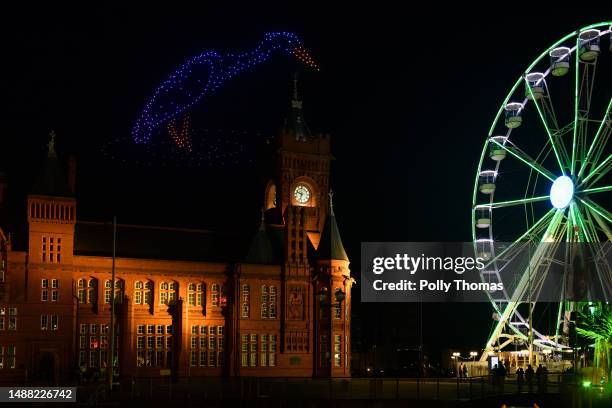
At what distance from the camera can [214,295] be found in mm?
89688

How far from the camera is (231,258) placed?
306 feet

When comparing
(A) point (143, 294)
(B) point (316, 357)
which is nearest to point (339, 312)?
(B) point (316, 357)

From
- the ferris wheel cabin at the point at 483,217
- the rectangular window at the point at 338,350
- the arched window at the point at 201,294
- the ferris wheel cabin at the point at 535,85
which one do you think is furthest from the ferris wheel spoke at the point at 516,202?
the arched window at the point at 201,294

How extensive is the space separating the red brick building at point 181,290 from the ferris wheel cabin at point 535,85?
26.2 metres

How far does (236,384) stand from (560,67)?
3016 cm

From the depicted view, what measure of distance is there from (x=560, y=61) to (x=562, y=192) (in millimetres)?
8931

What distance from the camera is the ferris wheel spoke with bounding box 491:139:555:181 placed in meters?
65.1

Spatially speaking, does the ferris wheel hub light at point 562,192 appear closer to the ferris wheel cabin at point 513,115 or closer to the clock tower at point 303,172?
the ferris wheel cabin at point 513,115

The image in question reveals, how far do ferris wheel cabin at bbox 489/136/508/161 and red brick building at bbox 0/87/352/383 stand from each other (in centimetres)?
2093

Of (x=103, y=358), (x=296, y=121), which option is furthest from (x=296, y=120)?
(x=103, y=358)

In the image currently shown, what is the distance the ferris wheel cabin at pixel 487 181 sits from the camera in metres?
70.2

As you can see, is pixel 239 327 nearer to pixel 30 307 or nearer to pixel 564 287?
pixel 30 307

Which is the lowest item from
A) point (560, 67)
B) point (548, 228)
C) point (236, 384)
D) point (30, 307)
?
point (236, 384)

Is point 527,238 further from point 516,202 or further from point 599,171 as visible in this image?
point 599,171
